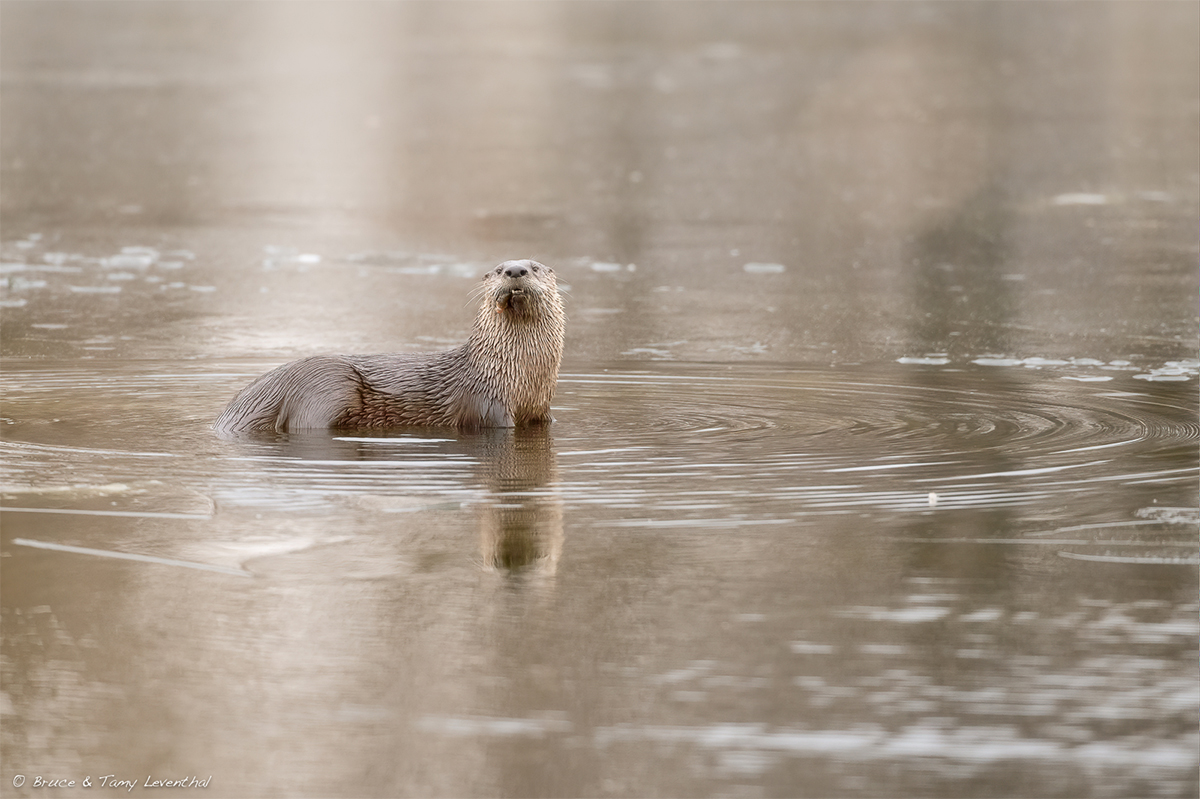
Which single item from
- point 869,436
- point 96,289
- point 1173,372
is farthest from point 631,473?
point 96,289

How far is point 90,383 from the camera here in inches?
321

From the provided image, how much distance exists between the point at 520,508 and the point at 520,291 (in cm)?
207

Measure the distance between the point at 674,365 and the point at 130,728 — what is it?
17.4ft

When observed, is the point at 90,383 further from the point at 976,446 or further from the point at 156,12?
the point at 156,12

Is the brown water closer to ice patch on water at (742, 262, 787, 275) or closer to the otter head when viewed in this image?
ice patch on water at (742, 262, 787, 275)

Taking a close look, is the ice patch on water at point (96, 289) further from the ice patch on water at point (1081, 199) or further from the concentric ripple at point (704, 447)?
the ice patch on water at point (1081, 199)

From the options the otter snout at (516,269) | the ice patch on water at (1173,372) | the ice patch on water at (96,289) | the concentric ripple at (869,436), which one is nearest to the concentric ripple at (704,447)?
the concentric ripple at (869,436)

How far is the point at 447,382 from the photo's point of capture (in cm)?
749

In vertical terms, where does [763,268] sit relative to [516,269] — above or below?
below

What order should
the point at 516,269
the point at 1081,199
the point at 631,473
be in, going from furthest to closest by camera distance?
the point at 1081,199
the point at 516,269
the point at 631,473

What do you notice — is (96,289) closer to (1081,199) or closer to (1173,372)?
(1173,372)

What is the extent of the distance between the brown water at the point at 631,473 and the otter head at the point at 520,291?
1.48 ft

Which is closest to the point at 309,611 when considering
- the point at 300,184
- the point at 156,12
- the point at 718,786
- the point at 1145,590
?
the point at 718,786

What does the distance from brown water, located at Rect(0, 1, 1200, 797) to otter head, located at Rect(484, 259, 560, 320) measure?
0.45 metres
